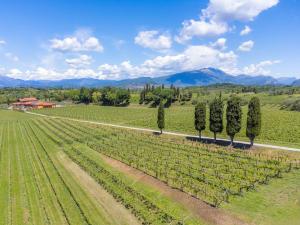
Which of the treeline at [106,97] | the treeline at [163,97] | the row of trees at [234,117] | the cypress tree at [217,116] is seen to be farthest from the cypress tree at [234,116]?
the treeline at [106,97]

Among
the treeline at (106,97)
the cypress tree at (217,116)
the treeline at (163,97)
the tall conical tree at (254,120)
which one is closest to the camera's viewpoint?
the tall conical tree at (254,120)

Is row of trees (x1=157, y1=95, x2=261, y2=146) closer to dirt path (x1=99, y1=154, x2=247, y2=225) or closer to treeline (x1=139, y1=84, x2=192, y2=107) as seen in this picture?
dirt path (x1=99, y1=154, x2=247, y2=225)

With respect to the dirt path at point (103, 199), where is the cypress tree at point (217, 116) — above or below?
above

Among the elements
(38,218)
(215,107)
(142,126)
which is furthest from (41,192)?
(142,126)

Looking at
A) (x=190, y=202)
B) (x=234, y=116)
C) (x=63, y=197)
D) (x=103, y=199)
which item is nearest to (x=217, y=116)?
(x=234, y=116)

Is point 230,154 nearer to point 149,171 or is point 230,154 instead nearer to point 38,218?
point 149,171

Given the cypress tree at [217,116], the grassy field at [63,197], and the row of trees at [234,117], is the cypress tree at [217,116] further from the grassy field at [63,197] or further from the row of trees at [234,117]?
the grassy field at [63,197]

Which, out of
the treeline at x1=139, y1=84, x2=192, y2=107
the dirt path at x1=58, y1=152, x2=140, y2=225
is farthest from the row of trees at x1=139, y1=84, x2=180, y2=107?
the dirt path at x1=58, y1=152, x2=140, y2=225
